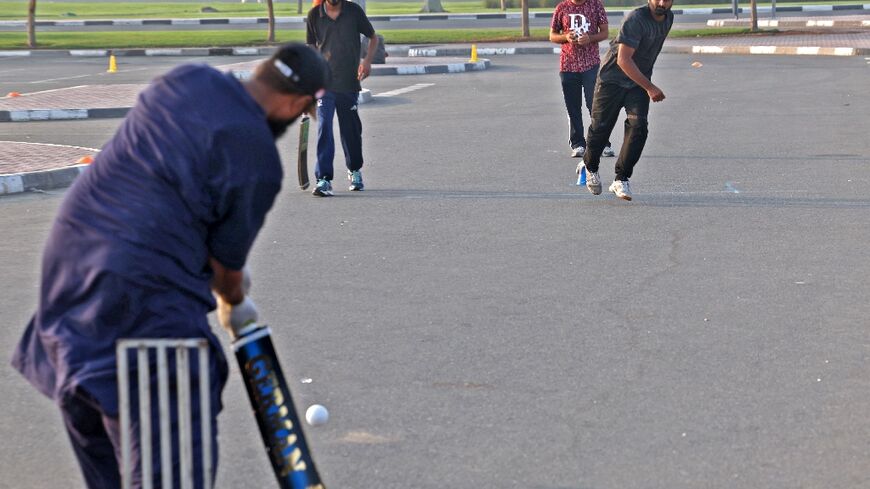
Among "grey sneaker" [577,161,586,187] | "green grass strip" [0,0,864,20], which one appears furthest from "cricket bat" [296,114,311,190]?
"green grass strip" [0,0,864,20]

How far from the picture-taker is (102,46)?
1237 inches

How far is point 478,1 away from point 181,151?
65.1 m

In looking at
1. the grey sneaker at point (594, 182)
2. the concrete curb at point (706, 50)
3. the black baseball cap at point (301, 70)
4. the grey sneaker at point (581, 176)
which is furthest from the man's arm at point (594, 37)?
the concrete curb at point (706, 50)

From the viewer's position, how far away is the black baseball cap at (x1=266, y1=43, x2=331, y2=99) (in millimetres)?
3254

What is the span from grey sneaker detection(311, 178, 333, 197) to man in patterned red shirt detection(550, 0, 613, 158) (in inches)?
114

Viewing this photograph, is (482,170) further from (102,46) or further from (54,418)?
(102,46)

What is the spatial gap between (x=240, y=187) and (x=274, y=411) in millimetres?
585

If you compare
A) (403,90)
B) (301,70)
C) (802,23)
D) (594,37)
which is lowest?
(802,23)

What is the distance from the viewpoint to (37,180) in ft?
37.1

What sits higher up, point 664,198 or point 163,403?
point 163,403

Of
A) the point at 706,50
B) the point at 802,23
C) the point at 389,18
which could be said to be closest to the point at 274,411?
the point at 706,50

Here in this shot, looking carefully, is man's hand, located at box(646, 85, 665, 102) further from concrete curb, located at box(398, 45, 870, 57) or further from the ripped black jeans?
concrete curb, located at box(398, 45, 870, 57)

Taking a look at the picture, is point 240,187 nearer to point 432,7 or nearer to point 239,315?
point 239,315

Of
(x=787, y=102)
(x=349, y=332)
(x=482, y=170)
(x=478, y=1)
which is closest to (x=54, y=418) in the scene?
(x=349, y=332)
